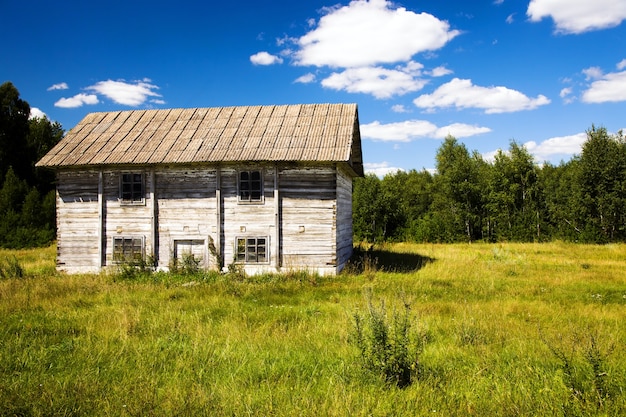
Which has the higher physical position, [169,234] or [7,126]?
[7,126]

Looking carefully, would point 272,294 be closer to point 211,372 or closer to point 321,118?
point 211,372

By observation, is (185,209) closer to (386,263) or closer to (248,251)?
(248,251)

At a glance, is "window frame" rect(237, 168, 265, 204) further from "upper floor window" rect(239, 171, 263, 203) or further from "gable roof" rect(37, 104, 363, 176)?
"gable roof" rect(37, 104, 363, 176)

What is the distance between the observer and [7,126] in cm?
3766

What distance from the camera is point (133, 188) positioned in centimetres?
1673

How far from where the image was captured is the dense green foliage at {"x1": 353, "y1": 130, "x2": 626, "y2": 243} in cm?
3206

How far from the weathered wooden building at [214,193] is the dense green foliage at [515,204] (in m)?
22.2

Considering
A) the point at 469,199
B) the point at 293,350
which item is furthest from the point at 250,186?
the point at 469,199

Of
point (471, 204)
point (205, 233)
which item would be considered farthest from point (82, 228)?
point (471, 204)

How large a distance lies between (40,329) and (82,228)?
9954 mm

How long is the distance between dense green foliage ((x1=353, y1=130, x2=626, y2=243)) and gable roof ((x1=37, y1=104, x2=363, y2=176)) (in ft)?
70.5

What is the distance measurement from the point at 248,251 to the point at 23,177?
33433 millimetres

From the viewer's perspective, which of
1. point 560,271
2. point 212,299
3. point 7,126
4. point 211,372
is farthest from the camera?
point 7,126

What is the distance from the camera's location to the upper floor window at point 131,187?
16.7 metres
